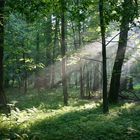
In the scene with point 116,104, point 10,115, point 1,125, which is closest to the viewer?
point 1,125

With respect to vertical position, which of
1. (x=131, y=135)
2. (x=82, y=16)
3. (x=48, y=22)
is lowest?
(x=131, y=135)

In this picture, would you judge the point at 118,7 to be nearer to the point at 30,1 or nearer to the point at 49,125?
the point at 30,1

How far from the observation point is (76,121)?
39.7 feet

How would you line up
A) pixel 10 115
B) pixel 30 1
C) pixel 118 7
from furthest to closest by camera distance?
pixel 10 115 → pixel 118 7 → pixel 30 1

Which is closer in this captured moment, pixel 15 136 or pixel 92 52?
pixel 15 136

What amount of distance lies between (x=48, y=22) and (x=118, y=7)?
74.6ft

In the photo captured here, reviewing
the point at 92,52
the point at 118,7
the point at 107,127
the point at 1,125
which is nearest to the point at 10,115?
the point at 1,125

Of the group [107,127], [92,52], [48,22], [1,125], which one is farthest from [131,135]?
[48,22]

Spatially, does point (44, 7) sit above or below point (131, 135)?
above

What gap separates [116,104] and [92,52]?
14765mm

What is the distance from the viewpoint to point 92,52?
3173cm

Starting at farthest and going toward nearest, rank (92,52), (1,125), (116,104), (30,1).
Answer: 1. (92,52)
2. (116,104)
3. (1,125)
4. (30,1)

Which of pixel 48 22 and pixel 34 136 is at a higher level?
pixel 48 22

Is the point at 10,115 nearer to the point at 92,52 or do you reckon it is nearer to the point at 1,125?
the point at 1,125
